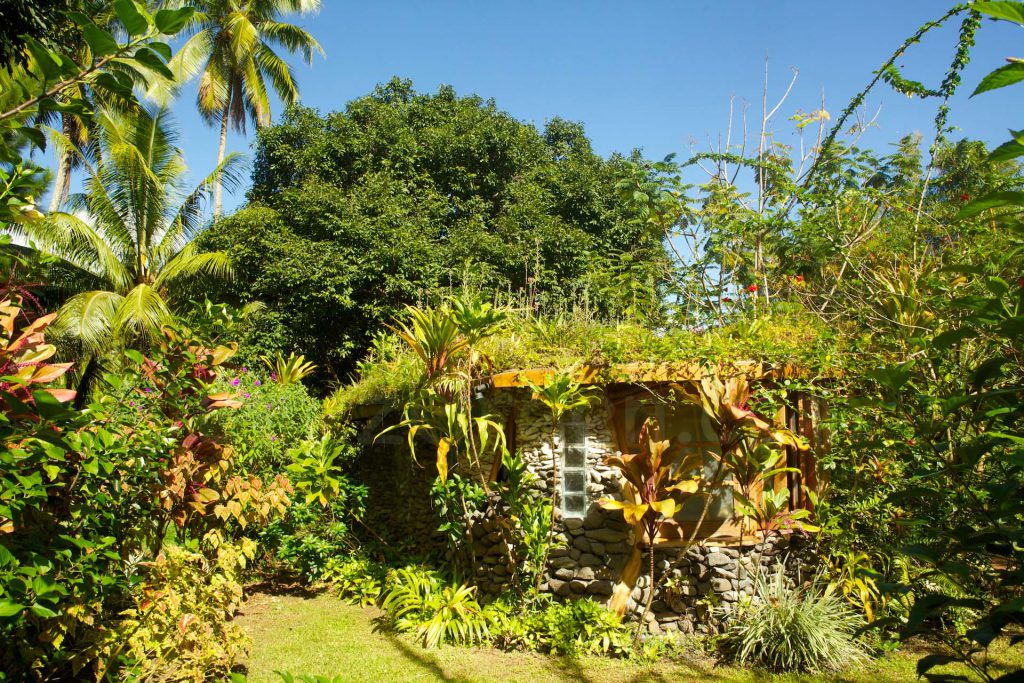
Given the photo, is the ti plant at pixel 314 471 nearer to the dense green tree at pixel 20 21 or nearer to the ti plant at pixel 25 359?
the ti plant at pixel 25 359

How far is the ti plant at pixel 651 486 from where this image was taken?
581 centimetres

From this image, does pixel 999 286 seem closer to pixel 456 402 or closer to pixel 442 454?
pixel 442 454

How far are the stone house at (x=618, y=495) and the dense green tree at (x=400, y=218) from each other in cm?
561

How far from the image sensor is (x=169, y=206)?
12758 mm

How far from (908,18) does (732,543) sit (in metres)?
5.07

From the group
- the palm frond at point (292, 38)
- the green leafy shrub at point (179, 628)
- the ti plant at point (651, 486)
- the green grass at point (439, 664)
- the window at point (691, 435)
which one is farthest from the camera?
the palm frond at point (292, 38)

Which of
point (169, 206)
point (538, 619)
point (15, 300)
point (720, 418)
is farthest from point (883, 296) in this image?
point (169, 206)

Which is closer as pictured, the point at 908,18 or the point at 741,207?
the point at 908,18

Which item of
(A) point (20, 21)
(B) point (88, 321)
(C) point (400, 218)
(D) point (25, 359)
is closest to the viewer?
(D) point (25, 359)

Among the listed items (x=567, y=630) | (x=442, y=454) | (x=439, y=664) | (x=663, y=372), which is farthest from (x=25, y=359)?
(x=663, y=372)

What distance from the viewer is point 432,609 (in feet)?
22.0

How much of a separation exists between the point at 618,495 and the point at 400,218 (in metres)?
10.4

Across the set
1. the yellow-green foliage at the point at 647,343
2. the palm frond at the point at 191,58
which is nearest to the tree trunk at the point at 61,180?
the palm frond at the point at 191,58

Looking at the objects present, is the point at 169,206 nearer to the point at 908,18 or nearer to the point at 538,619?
the point at 538,619
